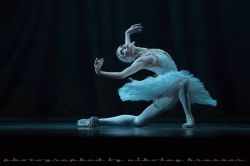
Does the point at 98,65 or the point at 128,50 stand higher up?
the point at 128,50

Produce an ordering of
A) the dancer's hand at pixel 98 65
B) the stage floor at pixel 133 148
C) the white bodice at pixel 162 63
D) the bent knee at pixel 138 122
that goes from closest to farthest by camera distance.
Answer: the stage floor at pixel 133 148 → the dancer's hand at pixel 98 65 → the white bodice at pixel 162 63 → the bent knee at pixel 138 122

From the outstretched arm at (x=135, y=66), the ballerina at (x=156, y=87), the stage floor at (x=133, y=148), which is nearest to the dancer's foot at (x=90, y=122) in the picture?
the ballerina at (x=156, y=87)

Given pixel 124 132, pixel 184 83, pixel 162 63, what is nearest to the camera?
pixel 124 132

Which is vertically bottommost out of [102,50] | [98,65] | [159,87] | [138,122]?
[138,122]

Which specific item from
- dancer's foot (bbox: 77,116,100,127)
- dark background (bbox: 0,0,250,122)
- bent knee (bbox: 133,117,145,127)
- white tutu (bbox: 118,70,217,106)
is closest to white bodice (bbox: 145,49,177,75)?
white tutu (bbox: 118,70,217,106)

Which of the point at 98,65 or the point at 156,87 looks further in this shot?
the point at 156,87

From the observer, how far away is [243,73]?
5.20 meters

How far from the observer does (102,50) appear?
522 cm

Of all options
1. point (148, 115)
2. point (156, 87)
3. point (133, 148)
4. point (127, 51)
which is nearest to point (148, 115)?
point (148, 115)

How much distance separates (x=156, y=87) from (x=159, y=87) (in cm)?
2

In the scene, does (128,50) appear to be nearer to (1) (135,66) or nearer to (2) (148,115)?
(1) (135,66)

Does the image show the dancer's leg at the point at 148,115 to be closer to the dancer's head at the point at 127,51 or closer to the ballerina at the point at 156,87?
the ballerina at the point at 156,87

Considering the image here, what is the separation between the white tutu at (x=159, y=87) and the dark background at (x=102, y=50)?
126 centimetres

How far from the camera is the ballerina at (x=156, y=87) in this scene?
12.3ft
